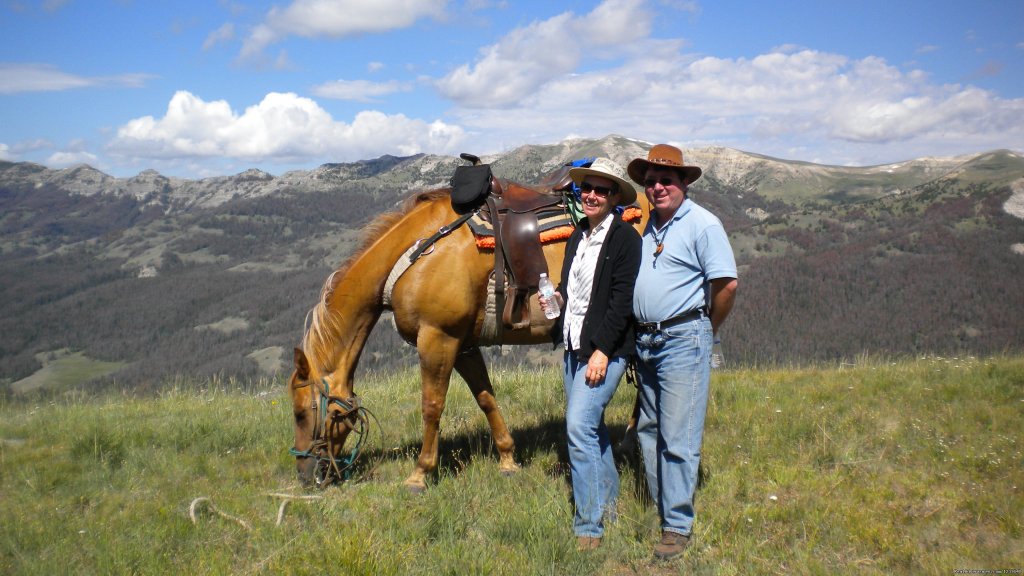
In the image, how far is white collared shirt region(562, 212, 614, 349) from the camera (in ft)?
11.0

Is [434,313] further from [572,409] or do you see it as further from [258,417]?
[258,417]

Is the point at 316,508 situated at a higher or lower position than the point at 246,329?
higher

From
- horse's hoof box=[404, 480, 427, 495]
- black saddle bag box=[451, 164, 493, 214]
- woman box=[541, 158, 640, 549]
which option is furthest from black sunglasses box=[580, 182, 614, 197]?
horse's hoof box=[404, 480, 427, 495]

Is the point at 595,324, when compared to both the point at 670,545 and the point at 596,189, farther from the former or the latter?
the point at 670,545

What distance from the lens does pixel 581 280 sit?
341cm

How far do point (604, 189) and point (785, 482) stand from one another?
2.40m

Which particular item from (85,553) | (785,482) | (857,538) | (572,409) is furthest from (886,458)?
(85,553)

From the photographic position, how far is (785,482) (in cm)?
407

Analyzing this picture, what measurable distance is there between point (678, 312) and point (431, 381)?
2005 millimetres

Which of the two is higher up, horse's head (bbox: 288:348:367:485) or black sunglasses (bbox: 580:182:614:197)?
black sunglasses (bbox: 580:182:614:197)

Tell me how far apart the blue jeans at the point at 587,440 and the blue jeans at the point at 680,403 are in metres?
0.23

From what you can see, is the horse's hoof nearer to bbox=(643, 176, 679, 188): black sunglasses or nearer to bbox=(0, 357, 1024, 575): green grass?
bbox=(0, 357, 1024, 575): green grass

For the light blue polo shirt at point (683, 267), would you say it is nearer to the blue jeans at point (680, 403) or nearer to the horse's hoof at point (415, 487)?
the blue jeans at point (680, 403)

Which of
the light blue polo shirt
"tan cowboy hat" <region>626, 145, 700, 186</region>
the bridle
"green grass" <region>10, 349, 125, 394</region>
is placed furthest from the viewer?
"green grass" <region>10, 349, 125, 394</region>
